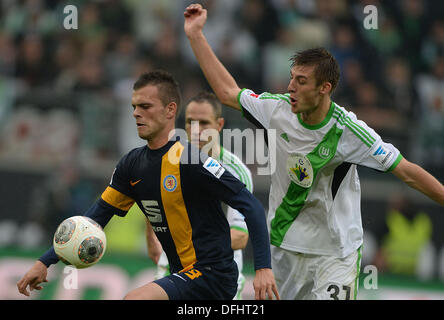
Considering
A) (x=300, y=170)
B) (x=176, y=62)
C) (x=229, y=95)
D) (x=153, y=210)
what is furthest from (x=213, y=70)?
(x=176, y=62)

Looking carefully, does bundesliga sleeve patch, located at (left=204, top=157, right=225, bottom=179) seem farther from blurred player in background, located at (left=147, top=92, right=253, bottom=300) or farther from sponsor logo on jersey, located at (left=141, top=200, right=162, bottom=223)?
blurred player in background, located at (left=147, top=92, right=253, bottom=300)

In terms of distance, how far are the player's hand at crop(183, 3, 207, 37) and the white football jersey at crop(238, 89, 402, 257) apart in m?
0.71

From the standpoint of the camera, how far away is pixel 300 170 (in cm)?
552

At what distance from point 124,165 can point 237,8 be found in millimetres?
8468

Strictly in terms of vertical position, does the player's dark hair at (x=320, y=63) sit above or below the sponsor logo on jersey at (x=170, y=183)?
above

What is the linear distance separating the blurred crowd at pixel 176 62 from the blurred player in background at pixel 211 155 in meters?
3.64

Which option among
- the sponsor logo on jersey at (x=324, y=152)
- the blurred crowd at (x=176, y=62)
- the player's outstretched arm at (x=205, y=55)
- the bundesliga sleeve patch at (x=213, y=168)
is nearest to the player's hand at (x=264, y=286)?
the bundesliga sleeve patch at (x=213, y=168)

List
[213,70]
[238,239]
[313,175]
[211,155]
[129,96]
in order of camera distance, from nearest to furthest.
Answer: [213,70] → [313,175] → [238,239] → [211,155] → [129,96]

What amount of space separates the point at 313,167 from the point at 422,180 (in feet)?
2.73

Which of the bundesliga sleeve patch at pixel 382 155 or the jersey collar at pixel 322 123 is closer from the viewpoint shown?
the bundesliga sleeve patch at pixel 382 155

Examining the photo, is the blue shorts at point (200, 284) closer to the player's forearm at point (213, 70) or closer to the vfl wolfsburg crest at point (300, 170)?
the vfl wolfsburg crest at point (300, 170)

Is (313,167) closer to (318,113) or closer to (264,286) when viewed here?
(318,113)

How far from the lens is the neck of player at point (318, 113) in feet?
17.8

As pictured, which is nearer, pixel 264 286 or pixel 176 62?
pixel 264 286
